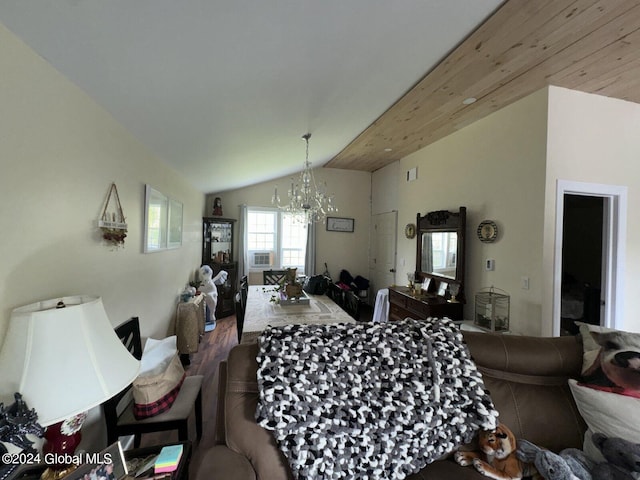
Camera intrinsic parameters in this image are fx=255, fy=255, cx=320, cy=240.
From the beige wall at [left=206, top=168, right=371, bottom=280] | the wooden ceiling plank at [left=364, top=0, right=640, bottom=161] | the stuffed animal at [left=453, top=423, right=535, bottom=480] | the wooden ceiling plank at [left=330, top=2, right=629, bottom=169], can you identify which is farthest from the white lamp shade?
the beige wall at [left=206, top=168, right=371, bottom=280]

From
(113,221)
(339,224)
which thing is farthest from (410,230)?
(113,221)

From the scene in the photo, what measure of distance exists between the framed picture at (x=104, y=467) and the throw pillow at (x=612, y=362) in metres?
1.87

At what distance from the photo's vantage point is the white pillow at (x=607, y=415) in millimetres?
984

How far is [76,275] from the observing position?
1.26m

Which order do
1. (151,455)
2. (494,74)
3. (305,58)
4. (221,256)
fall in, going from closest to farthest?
1. (151,455)
2. (305,58)
3. (494,74)
4. (221,256)

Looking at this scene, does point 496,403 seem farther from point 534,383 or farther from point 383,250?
point 383,250

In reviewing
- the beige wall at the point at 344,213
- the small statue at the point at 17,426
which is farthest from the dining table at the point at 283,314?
the beige wall at the point at 344,213

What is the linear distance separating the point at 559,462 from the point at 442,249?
2524mm

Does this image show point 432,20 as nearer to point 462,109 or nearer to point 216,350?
point 462,109

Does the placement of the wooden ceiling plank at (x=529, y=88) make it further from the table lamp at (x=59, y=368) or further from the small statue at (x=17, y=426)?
the small statue at (x=17, y=426)

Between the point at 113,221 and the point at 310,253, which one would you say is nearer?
the point at 113,221

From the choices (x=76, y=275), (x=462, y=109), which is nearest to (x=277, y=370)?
(x=76, y=275)

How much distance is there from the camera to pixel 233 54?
120cm

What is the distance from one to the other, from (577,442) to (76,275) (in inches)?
96.7
